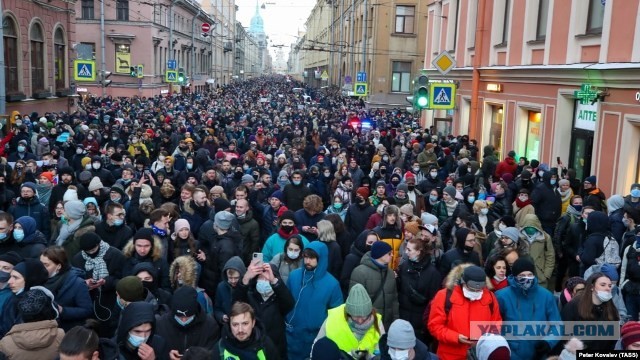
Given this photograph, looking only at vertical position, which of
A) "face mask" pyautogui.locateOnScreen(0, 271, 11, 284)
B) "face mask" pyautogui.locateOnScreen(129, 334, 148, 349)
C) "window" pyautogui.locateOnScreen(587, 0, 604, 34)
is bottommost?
"face mask" pyautogui.locateOnScreen(129, 334, 148, 349)

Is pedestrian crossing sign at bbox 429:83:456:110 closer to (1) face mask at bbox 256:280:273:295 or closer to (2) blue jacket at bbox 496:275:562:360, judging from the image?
(2) blue jacket at bbox 496:275:562:360

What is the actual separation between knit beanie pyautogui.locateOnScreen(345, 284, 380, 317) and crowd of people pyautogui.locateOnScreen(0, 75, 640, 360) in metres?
0.01

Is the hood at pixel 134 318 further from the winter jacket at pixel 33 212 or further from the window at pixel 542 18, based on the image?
the window at pixel 542 18

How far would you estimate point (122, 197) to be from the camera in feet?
31.0

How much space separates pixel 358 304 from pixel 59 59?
94.8 ft

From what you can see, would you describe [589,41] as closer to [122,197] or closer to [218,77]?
[122,197]

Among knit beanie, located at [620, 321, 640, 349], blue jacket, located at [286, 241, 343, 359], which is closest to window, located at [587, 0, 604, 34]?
blue jacket, located at [286, 241, 343, 359]

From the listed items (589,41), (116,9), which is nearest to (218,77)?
(116,9)

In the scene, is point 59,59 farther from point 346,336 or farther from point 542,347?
point 542,347

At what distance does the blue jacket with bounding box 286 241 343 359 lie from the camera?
588 cm

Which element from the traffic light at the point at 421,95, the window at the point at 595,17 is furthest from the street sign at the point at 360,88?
the window at the point at 595,17

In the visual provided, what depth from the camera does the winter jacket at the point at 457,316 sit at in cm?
529

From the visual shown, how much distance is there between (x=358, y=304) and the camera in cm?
477

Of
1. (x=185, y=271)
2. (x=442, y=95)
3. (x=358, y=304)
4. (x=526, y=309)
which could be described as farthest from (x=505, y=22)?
(x=358, y=304)
